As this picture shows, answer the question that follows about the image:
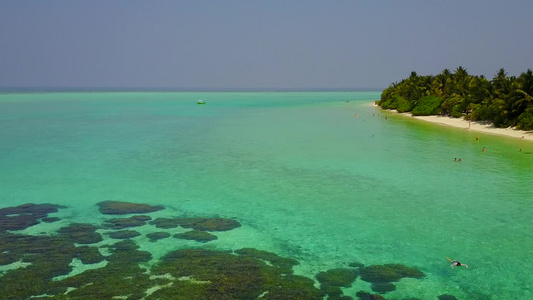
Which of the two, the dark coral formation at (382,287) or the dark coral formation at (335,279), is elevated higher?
the dark coral formation at (382,287)

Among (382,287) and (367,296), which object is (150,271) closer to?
(367,296)

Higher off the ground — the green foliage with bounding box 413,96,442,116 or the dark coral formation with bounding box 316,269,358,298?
the green foliage with bounding box 413,96,442,116

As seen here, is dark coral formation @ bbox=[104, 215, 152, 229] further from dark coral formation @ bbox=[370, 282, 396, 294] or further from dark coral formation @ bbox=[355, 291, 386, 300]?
dark coral formation @ bbox=[370, 282, 396, 294]

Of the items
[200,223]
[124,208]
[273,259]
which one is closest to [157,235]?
[200,223]

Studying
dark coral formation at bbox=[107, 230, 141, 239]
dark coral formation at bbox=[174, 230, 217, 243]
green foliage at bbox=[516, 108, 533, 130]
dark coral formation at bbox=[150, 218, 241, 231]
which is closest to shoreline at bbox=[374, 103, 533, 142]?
green foliage at bbox=[516, 108, 533, 130]

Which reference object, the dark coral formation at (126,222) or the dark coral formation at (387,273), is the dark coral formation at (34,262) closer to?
the dark coral formation at (126,222)

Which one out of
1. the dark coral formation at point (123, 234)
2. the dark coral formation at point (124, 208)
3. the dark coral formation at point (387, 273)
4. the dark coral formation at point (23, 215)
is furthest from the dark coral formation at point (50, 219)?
the dark coral formation at point (387, 273)

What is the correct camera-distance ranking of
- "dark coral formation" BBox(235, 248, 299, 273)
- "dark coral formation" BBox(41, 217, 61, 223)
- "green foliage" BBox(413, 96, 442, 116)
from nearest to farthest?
"dark coral formation" BBox(235, 248, 299, 273) → "dark coral formation" BBox(41, 217, 61, 223) → "green foliage" BBox(413, 96, 442, 116)
